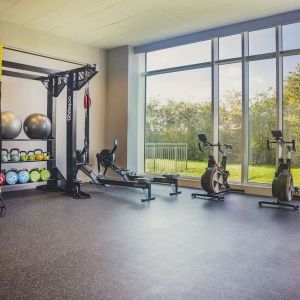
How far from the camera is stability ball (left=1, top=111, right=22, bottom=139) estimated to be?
5.53 m

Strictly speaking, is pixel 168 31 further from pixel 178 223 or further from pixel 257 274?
pixel 257 274

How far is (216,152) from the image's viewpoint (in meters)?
6.79

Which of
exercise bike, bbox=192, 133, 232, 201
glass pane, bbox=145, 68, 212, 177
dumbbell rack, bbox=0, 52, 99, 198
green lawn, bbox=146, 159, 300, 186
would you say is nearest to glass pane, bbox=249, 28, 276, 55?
glass pane, bbox=145, 68, 212, 177

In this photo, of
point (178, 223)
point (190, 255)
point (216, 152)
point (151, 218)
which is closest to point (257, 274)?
point (190, 255)

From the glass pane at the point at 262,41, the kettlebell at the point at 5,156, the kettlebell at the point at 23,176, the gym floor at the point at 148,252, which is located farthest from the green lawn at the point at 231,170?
the kettlebell at the point at 5,156

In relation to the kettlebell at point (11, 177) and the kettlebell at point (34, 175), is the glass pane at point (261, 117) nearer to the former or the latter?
the kettlebell at point (34, 175)

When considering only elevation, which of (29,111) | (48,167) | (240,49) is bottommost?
(48,167)

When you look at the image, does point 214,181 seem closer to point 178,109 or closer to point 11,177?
point 178,109

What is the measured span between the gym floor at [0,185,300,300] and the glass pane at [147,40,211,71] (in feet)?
11.8

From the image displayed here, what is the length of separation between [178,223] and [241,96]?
3.55 m

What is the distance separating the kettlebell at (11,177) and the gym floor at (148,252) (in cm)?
81

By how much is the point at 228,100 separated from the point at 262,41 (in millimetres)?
1315

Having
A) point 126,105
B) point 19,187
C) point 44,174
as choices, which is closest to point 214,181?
point 126,105

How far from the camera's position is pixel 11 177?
18.8 ft
